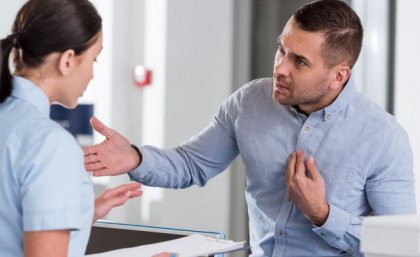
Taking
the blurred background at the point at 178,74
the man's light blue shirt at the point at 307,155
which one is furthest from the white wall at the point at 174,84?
the man's light blue shirt at the point at 307,155

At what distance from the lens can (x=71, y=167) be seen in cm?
115

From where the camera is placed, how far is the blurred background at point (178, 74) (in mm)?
3723

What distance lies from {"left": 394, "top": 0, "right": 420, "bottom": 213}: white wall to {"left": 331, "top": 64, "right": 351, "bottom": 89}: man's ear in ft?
3.90

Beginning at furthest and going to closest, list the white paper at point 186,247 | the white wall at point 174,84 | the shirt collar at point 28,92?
1. the white wall at point 174,84
2. the white paper at point 186,247
3. the shirt collar at point 28,92

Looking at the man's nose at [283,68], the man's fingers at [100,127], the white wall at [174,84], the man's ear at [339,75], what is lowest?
the white wall at [174,84]

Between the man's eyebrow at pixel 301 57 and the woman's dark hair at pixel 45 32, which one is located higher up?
the woman's dark hair at pixel 45 32

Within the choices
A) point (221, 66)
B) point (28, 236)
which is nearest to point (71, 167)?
point (28, 236)

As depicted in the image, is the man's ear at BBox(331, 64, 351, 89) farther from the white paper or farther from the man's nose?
the white paper

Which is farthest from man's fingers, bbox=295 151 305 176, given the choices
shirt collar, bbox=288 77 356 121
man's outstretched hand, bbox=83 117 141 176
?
man's outstretched hand, bbox=83 117 141 176

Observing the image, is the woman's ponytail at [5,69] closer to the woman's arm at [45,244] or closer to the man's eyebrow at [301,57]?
the woman's arm at [45,244]

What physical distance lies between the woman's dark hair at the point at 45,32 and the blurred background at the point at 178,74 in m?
2.47

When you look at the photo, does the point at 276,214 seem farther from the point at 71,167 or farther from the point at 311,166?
the point at 71,167

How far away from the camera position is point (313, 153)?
183 cm

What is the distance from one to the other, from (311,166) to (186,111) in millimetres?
2072
